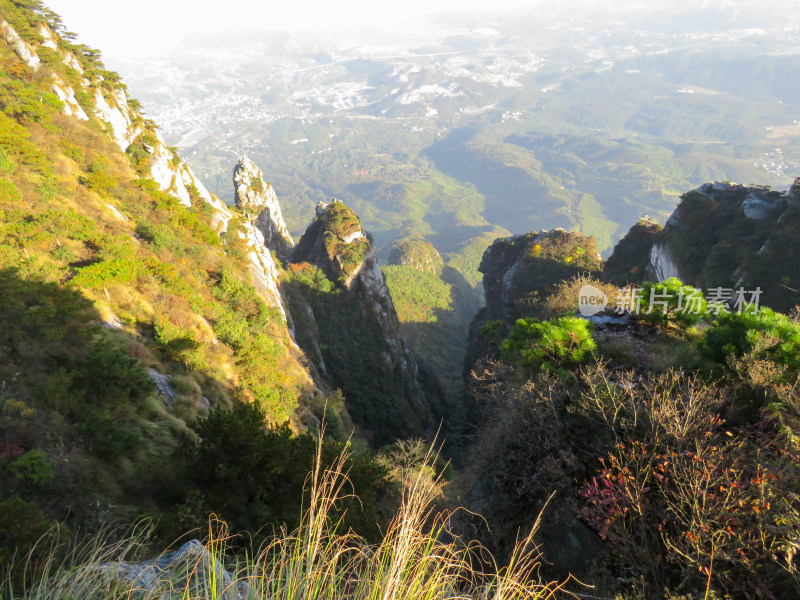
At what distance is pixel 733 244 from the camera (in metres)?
32.2

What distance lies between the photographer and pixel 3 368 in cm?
872

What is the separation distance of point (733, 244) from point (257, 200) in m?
64.0

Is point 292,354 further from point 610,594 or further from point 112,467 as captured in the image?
point 610,594

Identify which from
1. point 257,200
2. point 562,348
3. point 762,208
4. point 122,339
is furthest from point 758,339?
point 257,200

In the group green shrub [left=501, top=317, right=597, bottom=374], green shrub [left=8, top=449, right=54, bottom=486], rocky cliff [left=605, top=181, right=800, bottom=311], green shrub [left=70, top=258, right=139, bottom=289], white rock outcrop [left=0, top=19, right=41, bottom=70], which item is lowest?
rocky cliff [left=605, top=181, right=800, bottom=311]

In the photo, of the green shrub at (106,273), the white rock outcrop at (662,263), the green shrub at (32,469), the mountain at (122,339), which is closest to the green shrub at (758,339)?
the mountain at (122,339)

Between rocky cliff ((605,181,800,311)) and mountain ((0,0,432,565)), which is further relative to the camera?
rocky cliff ((605,181,800,311))

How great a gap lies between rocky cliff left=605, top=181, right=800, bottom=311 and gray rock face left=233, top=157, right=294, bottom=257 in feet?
182

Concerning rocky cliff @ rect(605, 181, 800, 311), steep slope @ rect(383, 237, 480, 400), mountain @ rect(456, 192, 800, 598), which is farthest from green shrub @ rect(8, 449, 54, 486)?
steep slope @ rect(383, 237, 480, 400)

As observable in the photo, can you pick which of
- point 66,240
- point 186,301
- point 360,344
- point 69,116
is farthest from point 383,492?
point 360,344

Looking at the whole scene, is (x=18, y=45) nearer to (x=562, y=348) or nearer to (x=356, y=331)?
(x=356, y=331)

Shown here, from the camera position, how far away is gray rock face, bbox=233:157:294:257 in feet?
199

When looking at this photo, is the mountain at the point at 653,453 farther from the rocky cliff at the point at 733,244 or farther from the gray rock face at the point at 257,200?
the gray rock face at the point at 257,200

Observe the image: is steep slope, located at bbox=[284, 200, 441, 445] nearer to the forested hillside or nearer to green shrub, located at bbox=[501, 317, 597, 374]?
the forested hillside
